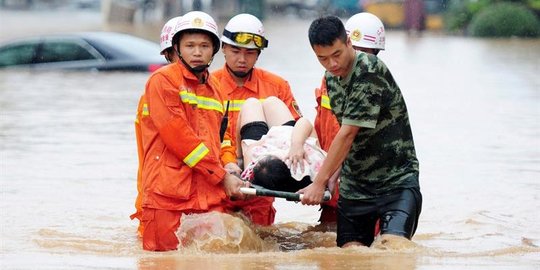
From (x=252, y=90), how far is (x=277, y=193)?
164 cm

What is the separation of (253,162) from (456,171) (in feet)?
18.0

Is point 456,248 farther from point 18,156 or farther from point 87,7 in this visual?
point 87,7

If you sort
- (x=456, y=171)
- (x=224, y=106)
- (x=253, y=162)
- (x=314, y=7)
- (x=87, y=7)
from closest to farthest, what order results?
(x=253, y=162) → (x=224, y=106) → (x=456, y=171) → (x=314, y=7) → (x=87, y=7)

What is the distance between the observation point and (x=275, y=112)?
9484 mm

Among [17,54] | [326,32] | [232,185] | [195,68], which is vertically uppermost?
[326,32]

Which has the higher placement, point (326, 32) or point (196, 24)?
point (326, 32)

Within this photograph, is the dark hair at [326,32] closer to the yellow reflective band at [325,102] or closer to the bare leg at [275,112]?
the yellow reflective band at [325,102]

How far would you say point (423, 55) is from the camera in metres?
35.2

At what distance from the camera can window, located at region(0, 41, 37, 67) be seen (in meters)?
25.4

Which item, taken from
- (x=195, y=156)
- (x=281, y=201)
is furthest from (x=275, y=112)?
(x=281, y=201)

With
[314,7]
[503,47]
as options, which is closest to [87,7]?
[314,7]

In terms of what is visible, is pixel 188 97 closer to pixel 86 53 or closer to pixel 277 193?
pixel 277 193

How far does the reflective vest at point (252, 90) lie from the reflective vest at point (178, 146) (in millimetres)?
Answer: 936

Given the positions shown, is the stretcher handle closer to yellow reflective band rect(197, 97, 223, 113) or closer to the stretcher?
the stretcher
